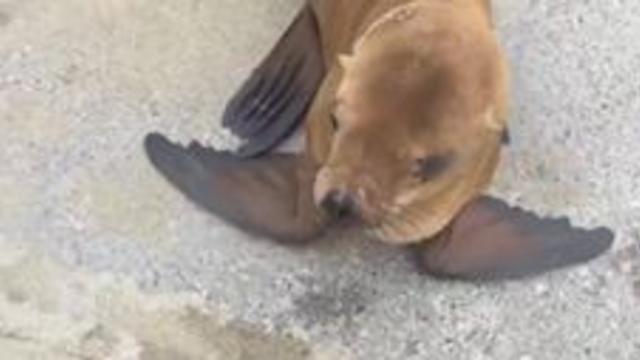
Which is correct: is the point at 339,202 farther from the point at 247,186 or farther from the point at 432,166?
the point at 247,186

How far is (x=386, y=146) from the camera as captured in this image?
3.07m

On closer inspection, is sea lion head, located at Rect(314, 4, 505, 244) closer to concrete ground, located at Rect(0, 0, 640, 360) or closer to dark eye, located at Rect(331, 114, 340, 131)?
dark eye, located at Rect(331, 114, 340, 131)

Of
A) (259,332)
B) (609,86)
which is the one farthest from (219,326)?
(609,86)

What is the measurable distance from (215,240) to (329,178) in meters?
0.41

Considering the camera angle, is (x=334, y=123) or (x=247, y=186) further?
(x=247, y=186)

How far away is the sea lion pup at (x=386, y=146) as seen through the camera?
3086mm

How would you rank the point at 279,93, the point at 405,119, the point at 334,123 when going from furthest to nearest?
the point at 279,93 → the point at 334,123 → the point at 405,119

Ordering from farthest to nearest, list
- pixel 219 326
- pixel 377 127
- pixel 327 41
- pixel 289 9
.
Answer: pixel 289 9 → pixel 327 41 → pixel 219 326 → pixel 377 127

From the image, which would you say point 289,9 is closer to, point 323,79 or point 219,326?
point 323,79

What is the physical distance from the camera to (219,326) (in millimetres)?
3330

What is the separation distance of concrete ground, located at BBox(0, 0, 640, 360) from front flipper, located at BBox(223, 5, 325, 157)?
2.5 inches

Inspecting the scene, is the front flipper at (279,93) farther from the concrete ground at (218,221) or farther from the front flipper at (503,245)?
the front flipper at (503,245)

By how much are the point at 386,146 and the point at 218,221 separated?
0.53 meters

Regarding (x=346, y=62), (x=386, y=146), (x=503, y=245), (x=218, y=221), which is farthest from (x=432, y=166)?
(x=218, y=221)
